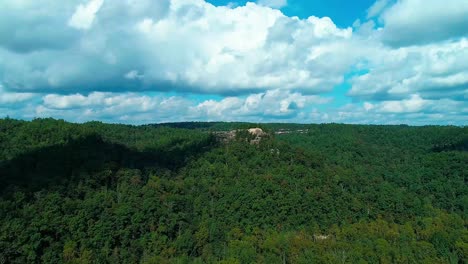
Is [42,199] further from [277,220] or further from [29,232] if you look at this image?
[277,220]

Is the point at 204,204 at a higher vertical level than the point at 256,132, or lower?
lower

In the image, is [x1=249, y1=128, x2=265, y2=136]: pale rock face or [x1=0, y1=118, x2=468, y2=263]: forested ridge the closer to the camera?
[x1=0, y1=118, x2=468, y2=263]: forested ridge

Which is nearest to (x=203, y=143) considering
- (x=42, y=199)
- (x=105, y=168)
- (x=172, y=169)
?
(x=172, y=169)

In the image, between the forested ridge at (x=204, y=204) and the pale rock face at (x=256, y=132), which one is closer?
the forested ridge at (x=204, y=204)

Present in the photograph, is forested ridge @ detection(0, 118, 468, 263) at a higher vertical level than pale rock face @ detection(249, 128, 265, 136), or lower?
lower

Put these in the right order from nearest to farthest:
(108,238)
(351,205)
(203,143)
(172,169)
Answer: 1. (108,238)
2. (351,205)
3. (172,169)
4. (203,143)

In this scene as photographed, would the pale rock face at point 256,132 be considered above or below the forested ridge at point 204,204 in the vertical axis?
above

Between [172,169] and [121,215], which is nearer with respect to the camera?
[121,215]

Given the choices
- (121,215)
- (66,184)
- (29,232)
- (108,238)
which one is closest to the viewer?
(29,232)
